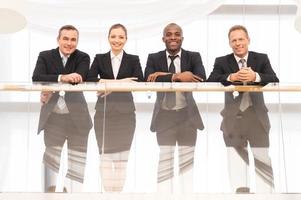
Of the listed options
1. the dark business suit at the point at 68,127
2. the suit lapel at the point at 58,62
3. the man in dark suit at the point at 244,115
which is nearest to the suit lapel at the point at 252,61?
the man in dark suit at the point at 244,115

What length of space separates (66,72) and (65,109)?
1.97 ft

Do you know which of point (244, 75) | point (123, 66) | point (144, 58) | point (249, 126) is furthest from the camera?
point (144, 58)

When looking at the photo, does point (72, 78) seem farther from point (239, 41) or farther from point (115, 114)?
point (239, 41)

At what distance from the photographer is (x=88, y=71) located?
5836 mm

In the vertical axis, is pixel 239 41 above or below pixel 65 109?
above

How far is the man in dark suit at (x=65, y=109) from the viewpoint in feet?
16.4

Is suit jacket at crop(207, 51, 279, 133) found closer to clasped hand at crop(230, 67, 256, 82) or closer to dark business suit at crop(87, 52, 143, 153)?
clasped hand at crop(230, 67, 256, 82)

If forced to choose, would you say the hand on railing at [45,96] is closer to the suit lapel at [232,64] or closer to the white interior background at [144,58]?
the white interior background at [144,58]

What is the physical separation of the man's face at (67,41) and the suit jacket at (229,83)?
1123mm

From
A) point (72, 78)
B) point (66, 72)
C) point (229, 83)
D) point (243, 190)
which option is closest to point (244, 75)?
point (229, 83)

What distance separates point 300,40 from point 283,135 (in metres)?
4.96

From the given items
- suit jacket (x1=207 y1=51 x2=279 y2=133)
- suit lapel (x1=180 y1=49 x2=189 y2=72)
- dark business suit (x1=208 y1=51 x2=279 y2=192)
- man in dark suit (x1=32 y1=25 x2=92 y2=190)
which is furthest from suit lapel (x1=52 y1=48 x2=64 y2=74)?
dark business suit (x1=208 y1=51 x2=279 y2=192)

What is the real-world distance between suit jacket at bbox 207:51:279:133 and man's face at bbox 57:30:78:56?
1.12 metres

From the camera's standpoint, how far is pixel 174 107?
5.28 m
